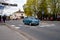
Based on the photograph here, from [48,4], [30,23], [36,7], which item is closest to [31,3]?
[36,7]

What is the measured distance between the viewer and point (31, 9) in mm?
90438

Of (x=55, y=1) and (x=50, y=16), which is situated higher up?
(x=55, y=1)

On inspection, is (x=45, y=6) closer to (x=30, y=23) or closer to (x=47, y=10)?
(x=47, y=10)

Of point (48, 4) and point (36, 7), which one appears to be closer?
point (48, 4)

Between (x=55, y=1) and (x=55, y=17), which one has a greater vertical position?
(x=55, y=1)

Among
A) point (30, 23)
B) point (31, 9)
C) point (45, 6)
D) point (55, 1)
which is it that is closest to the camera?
point (30, 23)

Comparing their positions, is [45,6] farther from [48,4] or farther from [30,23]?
[30,23]

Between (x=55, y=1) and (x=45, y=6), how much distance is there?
6295 millimetres

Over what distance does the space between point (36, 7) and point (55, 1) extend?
1083 centimetres

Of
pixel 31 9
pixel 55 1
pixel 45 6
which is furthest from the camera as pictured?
pixel 31 9

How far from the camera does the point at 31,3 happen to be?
88125 mm

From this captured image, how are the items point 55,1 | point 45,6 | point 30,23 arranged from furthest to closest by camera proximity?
point 45,6 < point 55,1 < point 30,23

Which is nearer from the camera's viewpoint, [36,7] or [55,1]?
[55,1]

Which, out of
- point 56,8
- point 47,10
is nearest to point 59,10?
point 56,8
